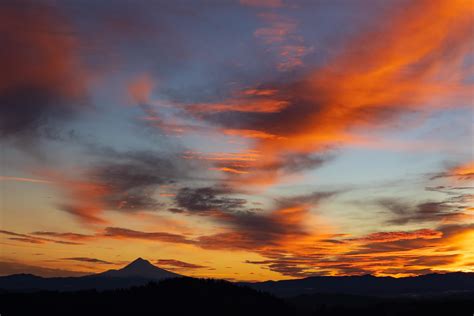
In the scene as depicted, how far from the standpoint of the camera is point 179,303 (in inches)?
5974

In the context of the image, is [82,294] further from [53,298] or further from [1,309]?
[1,309]

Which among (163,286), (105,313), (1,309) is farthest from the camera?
(163,286)

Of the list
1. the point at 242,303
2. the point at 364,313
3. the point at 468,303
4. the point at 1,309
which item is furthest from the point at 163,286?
the point at 468,303

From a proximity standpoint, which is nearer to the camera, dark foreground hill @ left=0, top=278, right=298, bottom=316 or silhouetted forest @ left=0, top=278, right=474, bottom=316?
dark foreground hill @ left=0, top=278, right=298, bottom=316

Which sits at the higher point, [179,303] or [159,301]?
[159,301]

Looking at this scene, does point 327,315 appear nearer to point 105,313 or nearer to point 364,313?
point 364,313

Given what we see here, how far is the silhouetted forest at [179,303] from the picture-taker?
145 m

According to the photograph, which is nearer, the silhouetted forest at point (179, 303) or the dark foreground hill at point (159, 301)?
the dark foreground hill at point (159, 301)

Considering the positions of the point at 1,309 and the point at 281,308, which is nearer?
the point at 1,309

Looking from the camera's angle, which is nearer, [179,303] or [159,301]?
[179,303]

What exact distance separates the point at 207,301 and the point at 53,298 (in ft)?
147

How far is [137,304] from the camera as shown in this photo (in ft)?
495

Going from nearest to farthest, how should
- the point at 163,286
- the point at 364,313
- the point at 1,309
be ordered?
the point at 1,309 < the point at 364,313 < the point at 163,286

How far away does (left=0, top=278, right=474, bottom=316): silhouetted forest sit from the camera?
14525 cm
